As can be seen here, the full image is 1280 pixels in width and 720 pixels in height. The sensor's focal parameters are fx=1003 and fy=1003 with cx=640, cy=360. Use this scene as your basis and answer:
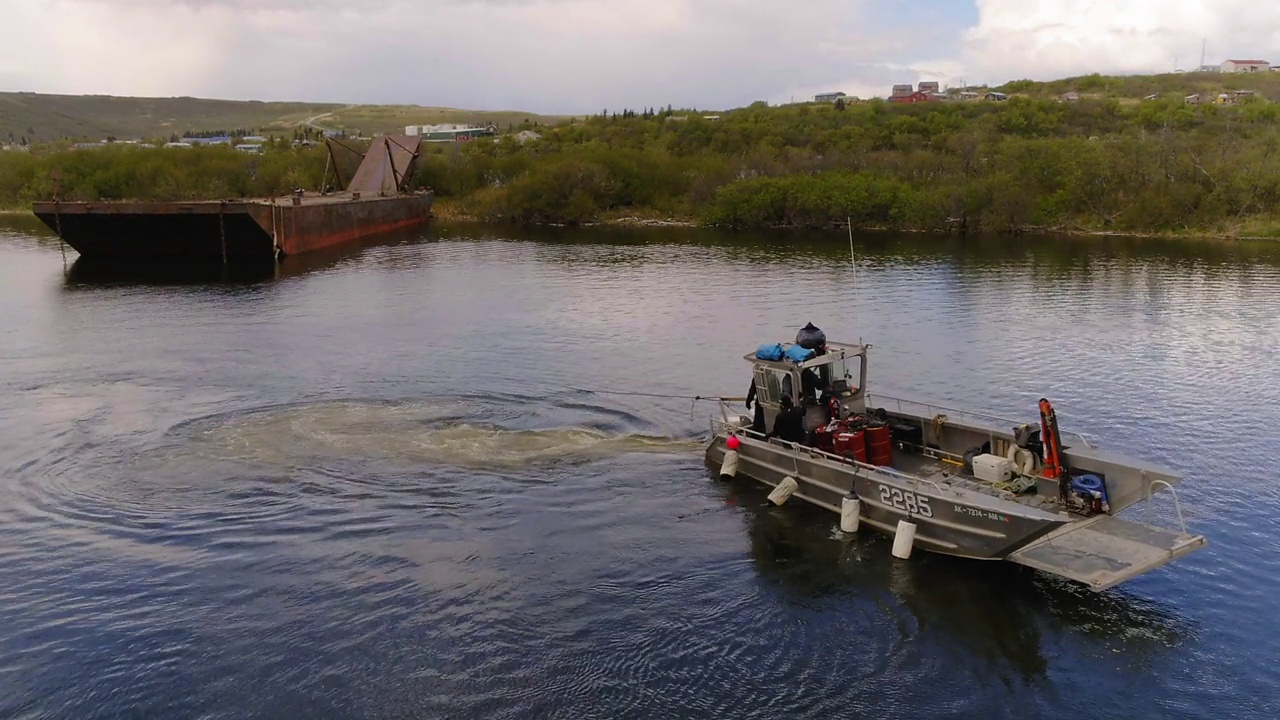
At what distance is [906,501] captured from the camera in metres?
19.8

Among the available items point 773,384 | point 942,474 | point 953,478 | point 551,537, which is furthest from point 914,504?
point 551,537

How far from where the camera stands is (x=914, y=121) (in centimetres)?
12462

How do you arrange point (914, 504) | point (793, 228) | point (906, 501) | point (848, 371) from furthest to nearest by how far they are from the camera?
point (793, 228) → point (848, 371) → point (906, 501) → point (914, 504)

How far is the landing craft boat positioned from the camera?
57.9 ft

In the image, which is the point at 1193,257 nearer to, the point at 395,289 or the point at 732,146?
the point at 395,289

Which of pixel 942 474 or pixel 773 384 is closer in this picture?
pixel 942 474

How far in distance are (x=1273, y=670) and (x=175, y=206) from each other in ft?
203

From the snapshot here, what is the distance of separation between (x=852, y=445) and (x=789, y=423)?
186 cm

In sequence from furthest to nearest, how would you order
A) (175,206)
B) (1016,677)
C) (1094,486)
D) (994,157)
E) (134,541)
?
(994,157) → (175,206) → (134,541) → (1094,486) → (1016,677)

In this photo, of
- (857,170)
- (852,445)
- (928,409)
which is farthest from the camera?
(857,170)

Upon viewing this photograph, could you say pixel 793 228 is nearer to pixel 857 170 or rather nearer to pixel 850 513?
pixel 857 170

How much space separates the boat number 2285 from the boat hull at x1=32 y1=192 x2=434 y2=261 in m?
53.9

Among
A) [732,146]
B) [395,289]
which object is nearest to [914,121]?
[732,146]

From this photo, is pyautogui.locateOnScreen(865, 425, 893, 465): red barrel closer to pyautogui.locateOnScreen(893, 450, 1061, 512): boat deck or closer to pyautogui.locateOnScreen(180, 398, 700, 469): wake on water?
pyautogui.locateOnScreen(893, 450, 1061, 512): boat deck
